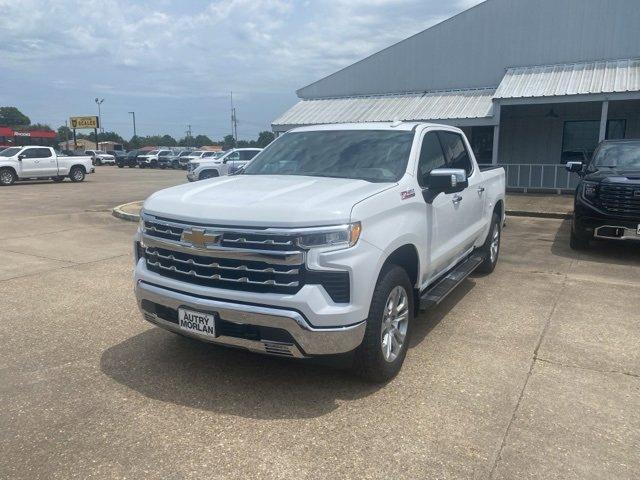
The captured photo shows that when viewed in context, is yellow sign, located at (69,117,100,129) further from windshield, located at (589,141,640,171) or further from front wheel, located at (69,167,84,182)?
windshield, located at (589,141,640,171)

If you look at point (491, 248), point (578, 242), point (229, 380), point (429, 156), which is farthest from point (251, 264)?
point (578, 242)

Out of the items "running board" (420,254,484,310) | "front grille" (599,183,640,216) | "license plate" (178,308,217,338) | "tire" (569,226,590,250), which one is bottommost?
"tire" (569,226,590,250)

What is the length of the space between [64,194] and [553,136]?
18.4m

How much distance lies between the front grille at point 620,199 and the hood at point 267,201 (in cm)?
535

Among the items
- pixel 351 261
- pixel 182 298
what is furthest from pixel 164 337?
pixel 351 261

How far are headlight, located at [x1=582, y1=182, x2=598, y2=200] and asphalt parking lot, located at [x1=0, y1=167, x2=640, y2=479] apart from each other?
228 centimetres

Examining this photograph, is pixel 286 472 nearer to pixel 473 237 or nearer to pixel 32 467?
pixel 32 467

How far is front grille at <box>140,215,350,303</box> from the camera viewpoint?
3281 millimetres

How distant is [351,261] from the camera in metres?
3.31

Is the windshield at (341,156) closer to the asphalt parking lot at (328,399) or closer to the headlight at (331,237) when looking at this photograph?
the headlight at (331,237)

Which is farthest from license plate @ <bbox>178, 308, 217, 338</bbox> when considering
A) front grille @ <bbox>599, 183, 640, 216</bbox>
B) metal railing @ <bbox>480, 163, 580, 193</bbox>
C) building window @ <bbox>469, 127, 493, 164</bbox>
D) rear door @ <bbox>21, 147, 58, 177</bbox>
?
rear door @ <bbox>21, 147, 58, 177</bbox>

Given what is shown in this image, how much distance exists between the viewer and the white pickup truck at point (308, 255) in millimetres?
3285

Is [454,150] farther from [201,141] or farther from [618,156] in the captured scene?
[201,141]

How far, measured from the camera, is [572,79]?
56.2 ft
